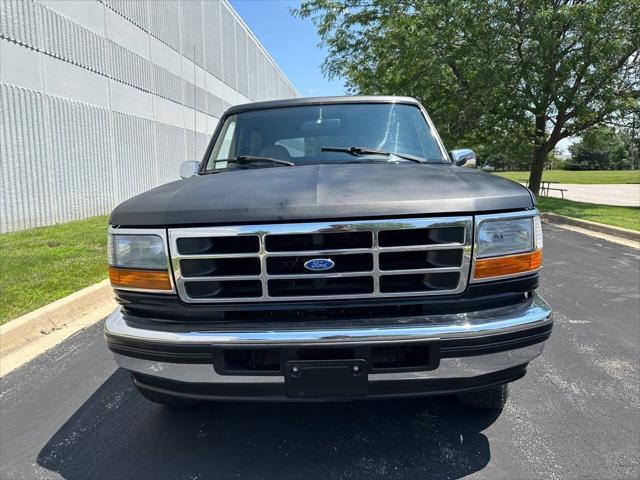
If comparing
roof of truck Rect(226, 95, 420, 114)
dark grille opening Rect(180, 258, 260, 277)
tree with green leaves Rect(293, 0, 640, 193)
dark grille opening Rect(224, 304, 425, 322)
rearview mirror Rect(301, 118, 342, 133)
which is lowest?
dark grille opening Rect(224, 304, 425, 322)

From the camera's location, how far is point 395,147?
3.08 m

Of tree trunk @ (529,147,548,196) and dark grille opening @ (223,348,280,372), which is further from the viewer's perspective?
tree trunk @ (529,147,548,196)

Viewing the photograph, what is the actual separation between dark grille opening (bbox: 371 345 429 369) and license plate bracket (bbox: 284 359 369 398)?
73mm

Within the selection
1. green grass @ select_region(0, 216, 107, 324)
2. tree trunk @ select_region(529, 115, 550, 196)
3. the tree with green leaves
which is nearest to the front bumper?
green grass @ select_region(0, 216, 107, 324)

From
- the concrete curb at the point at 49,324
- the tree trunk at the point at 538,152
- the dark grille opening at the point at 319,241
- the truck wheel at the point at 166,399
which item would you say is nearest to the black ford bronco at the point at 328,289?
the dark grille opening at the point at 319,241

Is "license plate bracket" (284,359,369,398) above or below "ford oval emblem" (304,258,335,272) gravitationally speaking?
below

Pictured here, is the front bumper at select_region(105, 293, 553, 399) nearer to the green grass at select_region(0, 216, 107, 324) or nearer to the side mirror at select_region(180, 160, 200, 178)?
the side mirror at select_region(180, 160, 200, 178)

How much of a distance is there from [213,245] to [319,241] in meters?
0.48

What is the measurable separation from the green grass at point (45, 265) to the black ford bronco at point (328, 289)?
9.17 feet

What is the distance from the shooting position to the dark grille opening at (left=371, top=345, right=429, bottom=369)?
1867 mm

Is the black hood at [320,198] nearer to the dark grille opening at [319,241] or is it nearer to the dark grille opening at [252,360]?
the dark grille opening at [319,241]

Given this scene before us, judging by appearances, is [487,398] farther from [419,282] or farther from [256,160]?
[256,160]

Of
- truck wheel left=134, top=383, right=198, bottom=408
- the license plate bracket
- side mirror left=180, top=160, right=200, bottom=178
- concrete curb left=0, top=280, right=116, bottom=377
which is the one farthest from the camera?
concrete curb left=0, top=280, right=116, bottom=377

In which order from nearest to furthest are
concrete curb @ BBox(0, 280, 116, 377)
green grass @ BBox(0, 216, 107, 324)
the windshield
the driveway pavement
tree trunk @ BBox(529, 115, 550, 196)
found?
the windshield
concrete curb @ BBox(0, 280, 116, 377)
green grass @ BBox(0, 216, 107, 324)
tree trunk @ BBox(529, 115, 550, 196)
the driveway pavement
